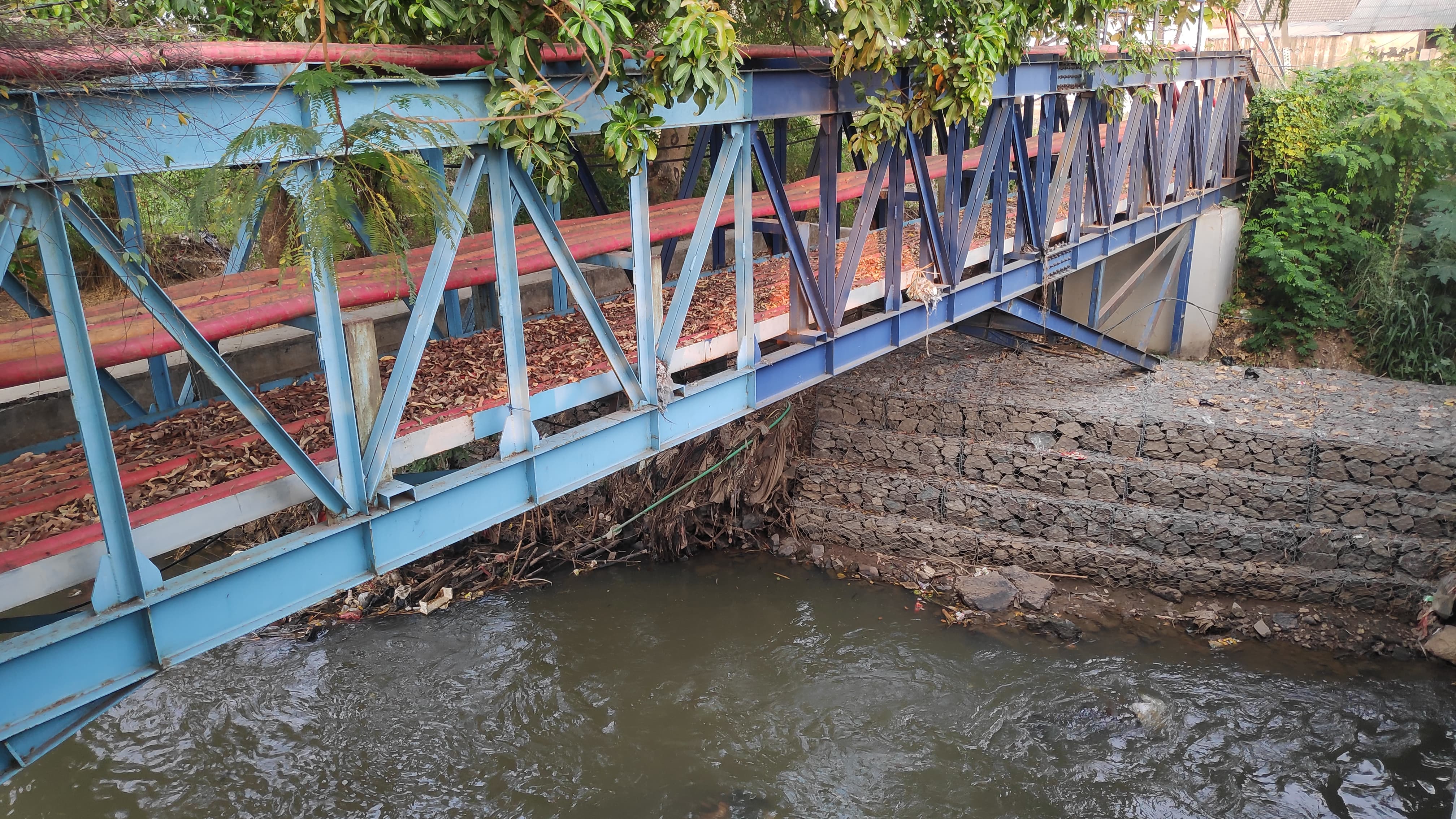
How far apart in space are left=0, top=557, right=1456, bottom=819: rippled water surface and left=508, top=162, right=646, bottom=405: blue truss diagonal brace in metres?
4.40

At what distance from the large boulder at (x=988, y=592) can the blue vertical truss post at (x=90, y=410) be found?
30.1 feet

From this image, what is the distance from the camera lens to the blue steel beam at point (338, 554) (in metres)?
4.02

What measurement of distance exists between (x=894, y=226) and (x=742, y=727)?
198 inches

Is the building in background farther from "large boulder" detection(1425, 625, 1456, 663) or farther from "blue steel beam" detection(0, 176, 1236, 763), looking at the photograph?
"blue steel beam" detection(0, 176, 1236, 763)

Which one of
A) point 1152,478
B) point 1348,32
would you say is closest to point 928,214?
point 1152,478

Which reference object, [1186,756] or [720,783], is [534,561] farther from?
[1186,756]

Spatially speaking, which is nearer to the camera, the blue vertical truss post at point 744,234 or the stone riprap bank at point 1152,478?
the blue vertical truss post at point 744,234

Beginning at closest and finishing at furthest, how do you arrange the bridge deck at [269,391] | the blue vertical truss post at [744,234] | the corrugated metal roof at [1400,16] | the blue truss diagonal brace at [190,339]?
the blue truss diagonal brace at [190,339] → the bridge deck at [269,391] → the blue vertical truss post at [744,234] → the corrugated metal roof at [1400,16]

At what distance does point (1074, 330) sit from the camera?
496 inches

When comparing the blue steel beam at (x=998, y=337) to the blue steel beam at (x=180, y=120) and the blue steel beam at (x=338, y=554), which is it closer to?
the blue steel beam at (x=338, y=554)

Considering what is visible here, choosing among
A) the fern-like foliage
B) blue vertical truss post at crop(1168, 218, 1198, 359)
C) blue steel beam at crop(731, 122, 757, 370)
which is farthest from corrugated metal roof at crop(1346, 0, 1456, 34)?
the fern-like foliage

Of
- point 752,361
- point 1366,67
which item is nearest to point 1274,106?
point 1366,67

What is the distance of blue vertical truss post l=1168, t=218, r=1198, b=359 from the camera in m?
16.6

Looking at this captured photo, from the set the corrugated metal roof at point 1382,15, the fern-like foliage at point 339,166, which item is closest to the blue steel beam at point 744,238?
the fern-like foliage at point 339,166
